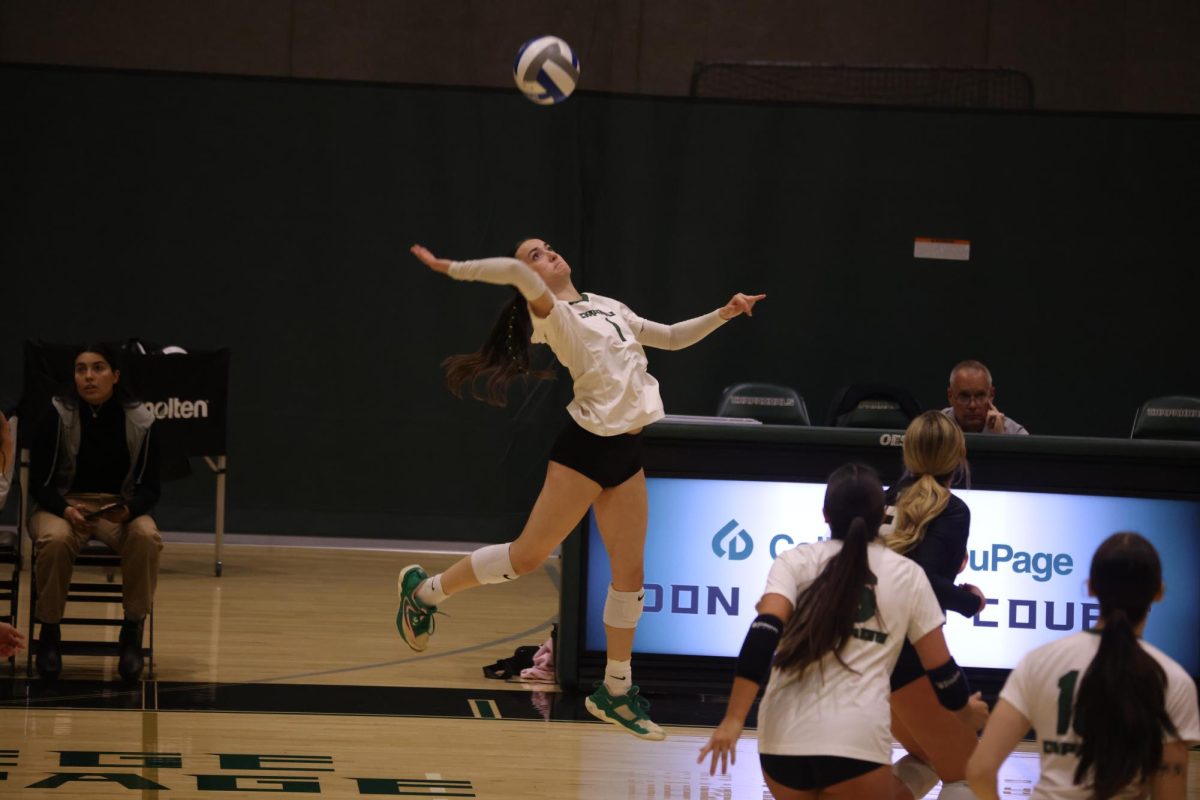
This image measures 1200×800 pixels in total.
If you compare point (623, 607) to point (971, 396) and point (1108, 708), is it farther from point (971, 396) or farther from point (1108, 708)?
point (971, 396)

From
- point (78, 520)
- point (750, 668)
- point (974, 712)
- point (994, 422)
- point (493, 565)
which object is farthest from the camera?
point (994, 422)

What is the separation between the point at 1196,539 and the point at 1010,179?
4.72 m

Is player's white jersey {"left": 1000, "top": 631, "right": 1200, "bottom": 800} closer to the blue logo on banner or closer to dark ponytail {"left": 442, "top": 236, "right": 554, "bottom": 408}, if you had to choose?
dark ponytail {"left": 442, "top": 236, "right": 554, "bottom": 408}

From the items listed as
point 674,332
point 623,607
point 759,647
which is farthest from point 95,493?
point 759,647

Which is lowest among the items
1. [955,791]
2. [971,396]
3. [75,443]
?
[955,791]

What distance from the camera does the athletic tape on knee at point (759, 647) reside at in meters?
3.38

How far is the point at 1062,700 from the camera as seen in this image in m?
3.03

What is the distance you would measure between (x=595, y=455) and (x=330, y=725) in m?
1.86

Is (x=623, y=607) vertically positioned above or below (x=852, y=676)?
below

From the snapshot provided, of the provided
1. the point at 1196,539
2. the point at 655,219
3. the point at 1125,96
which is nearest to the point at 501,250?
the point at 655,219

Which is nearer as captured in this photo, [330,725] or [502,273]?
[502,273]

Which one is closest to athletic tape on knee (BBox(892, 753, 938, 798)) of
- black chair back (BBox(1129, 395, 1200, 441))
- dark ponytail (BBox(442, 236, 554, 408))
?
dark ponytail (BBox(442, 236, 554, 408))

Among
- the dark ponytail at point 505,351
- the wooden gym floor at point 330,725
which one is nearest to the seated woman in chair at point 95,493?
the wooden gym floor at point 330,725

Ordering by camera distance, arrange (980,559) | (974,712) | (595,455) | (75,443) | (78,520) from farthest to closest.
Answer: (75,443) → (78,520) → (980,559) → (595,455) → (974,712)
